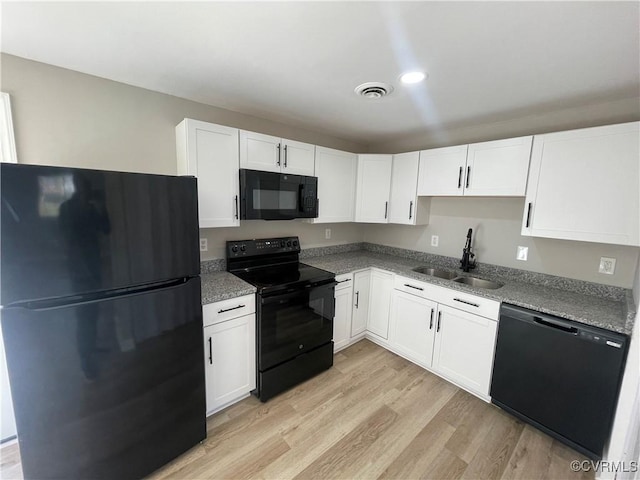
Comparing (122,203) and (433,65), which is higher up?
(433,65)

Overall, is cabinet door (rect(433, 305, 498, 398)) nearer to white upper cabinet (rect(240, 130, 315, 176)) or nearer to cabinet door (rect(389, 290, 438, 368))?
cabinet door (rect(389, 290, 438, 368))

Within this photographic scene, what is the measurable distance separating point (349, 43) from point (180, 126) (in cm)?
137

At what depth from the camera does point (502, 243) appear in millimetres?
2439

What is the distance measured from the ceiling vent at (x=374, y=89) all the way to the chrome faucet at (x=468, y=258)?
61.8 inches

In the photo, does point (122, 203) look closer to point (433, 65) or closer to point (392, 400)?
point (433, 65)

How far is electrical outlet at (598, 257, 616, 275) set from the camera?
192 centimetres

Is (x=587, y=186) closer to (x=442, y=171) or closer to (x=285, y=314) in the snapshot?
(x=442, y=171)

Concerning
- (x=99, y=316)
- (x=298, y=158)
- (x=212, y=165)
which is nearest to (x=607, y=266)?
(x=298, y=158)

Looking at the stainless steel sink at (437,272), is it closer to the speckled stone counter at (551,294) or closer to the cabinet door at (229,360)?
the speckled stone counter at (551,294)

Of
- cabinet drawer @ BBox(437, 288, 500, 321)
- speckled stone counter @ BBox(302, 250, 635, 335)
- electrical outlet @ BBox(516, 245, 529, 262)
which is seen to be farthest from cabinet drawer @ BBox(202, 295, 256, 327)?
electrical outlet @ BBox(516, 245, 529, 262)

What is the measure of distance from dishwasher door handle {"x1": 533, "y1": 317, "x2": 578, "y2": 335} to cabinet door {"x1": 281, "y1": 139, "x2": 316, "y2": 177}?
211cm

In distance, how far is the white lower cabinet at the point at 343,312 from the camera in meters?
2.59

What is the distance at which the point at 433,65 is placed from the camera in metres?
1.48

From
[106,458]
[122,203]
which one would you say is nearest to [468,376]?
[106,458]
